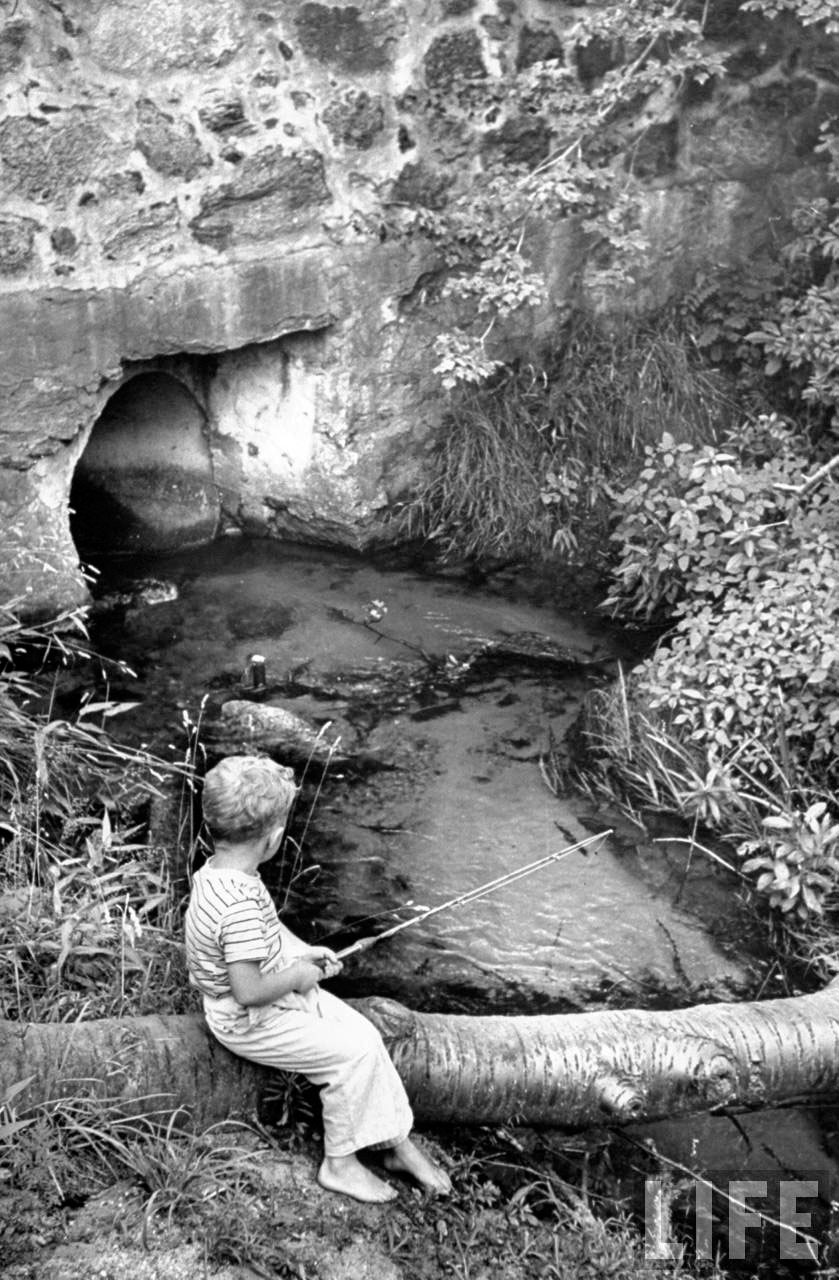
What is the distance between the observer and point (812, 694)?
4879 millimetres

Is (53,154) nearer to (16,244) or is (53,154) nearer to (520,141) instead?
(16,244)

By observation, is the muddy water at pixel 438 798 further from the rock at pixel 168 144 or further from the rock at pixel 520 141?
the rock at pixel 520 141

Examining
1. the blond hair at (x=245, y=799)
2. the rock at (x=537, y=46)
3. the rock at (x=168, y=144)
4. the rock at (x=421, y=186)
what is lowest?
the blond hair at (x=245, y=799)

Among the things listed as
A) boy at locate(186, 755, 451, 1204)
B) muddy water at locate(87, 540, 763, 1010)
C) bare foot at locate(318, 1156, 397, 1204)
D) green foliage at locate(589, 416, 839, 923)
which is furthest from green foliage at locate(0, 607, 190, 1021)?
green foliage at locate(589, 416, 839, 923)

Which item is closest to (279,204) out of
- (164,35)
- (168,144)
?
(168,144)

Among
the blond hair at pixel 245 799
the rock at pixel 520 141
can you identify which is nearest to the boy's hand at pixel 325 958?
the blond hair at pixel 245 799

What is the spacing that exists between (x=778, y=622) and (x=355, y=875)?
1828 millimetres

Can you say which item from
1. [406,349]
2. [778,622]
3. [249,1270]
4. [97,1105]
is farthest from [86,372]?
[249,1270]

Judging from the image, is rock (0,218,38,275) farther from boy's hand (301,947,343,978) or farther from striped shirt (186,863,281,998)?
boy's hand (301,947,343,978)

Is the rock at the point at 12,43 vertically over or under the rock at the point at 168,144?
over

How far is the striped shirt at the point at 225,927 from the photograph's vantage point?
120 inches

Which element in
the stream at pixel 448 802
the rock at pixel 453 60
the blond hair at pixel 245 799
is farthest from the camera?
the rock at pixel 453 60

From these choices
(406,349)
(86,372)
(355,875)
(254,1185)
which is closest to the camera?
(254,1185)

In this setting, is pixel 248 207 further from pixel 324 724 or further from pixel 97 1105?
pixel 97 1105
